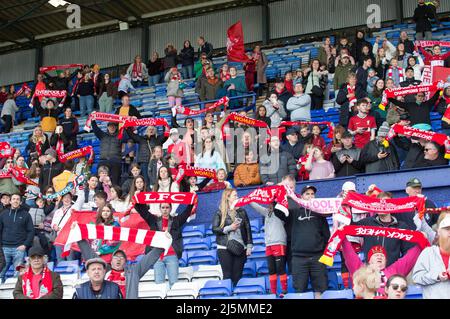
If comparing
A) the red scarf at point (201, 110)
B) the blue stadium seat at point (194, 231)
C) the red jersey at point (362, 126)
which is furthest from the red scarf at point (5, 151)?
the red jersey at point (362, 126)

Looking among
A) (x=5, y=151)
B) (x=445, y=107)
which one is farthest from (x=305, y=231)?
(x=5, y=151)

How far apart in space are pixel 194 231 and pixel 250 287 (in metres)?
2.56

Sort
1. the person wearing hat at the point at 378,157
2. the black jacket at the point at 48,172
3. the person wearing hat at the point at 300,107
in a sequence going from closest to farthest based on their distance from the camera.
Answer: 1. the person wearing hat at the point at 378,157
2. the person wearing hat at the point at 300,107
3. the black jacket at the point at 48,172

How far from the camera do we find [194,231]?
10617 mm

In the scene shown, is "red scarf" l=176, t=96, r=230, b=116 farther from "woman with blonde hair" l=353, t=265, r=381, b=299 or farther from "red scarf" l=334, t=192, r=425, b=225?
"woman with blonde hair" l=353, t=265, r=381, b=299

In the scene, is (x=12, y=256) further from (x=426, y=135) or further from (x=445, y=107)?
(x=445, y=107)

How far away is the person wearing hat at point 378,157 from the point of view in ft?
33.8

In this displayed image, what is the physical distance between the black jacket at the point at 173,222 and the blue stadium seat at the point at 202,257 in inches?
27.5

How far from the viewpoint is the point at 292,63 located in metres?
18.8

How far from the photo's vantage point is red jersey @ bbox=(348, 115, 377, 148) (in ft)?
36.6

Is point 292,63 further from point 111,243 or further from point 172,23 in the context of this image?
point 111,243

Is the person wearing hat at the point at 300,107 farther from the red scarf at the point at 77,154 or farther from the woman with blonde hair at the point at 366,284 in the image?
the woman with blonde hair at the point at 366,284

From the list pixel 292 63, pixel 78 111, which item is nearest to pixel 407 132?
pixel 292 63

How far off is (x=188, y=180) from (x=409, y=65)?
16.3 feet
